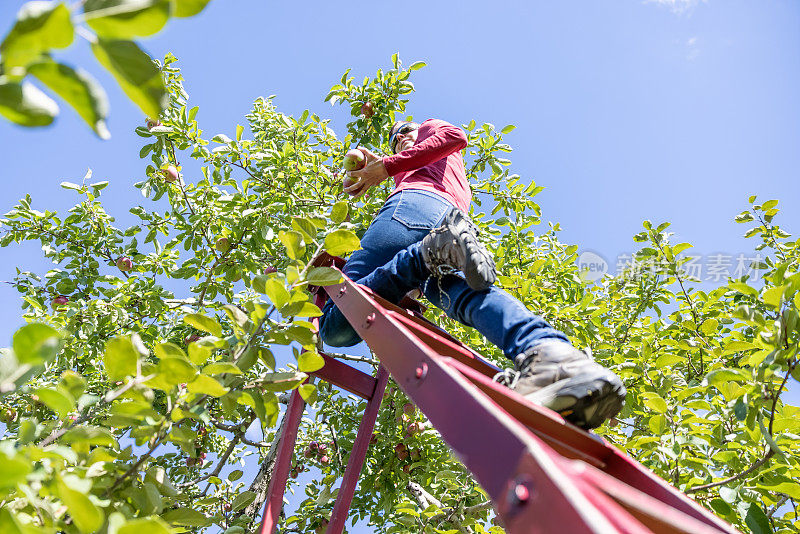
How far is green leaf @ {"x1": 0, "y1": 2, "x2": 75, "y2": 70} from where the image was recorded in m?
0.40

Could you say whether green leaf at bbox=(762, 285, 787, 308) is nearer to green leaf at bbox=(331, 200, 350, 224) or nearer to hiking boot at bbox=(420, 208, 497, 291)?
hiking boot at bbox=(420, 208, 497, 291)

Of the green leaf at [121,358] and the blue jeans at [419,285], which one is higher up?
the blue jeans at [419,285]

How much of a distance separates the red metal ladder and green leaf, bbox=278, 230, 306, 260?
29 cm

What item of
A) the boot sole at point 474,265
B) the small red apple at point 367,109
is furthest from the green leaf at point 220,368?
the small red apple at point 367,109

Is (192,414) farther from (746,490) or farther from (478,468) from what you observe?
(746,490)

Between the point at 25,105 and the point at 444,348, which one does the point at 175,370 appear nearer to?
the point at 25,105

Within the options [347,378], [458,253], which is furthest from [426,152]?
[347,378]

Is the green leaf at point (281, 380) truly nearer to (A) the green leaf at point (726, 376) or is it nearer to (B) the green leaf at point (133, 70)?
(B) the green leaf at point (133, 70)

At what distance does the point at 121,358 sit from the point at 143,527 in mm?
358

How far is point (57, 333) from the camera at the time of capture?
55cm

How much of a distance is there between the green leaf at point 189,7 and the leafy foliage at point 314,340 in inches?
21.4

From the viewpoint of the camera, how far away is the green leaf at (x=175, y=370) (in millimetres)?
822

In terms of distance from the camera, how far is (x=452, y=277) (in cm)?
171

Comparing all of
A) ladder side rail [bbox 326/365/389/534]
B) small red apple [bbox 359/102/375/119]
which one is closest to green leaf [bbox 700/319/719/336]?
ladder side rail [bbox 326/365/389/534]
